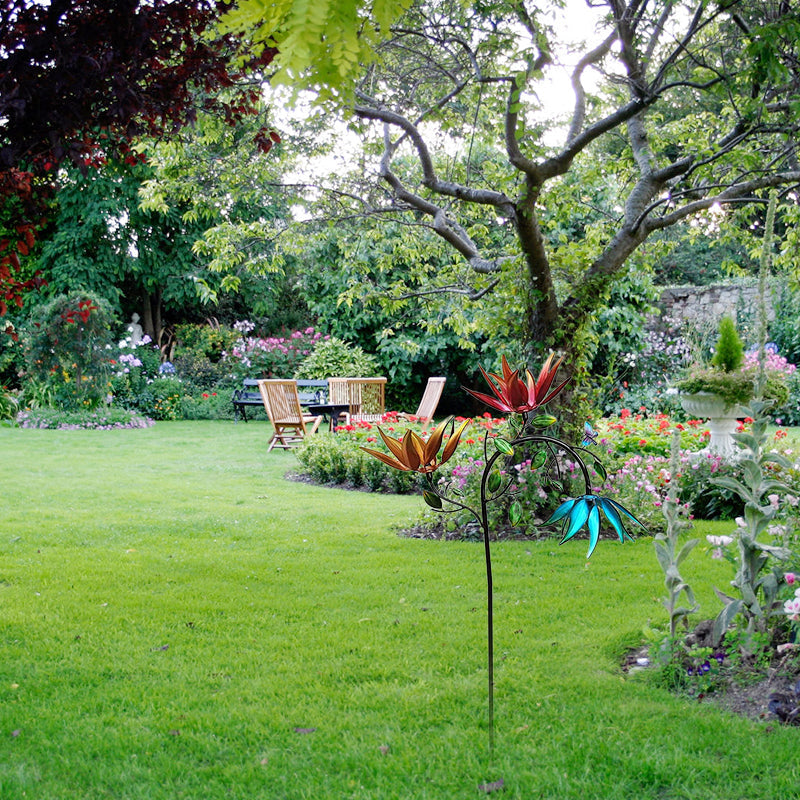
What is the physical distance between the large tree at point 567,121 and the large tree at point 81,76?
1499mm

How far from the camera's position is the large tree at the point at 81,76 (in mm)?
2881

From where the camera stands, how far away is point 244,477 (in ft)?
27.3

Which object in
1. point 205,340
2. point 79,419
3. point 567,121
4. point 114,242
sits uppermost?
A: point 114,242

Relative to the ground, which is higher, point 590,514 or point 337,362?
point 337,362

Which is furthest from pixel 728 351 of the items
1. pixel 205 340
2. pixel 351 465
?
pixel 205 340

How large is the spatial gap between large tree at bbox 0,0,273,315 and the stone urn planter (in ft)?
15.7

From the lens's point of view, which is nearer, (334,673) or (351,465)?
(334,673)

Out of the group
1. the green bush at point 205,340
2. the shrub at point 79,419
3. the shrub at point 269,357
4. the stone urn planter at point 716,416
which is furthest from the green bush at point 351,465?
the green bush at point 205,340

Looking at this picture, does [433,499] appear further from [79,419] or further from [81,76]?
[79,419]

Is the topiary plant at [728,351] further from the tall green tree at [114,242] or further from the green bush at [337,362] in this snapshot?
the tall green tree at [114,242]

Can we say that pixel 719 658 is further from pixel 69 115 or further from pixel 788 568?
pixel 69 115

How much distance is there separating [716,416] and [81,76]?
575cm

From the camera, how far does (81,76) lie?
2889 mm

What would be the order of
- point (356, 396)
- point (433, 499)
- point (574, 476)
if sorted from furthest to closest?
point (356, 396) < point (574, 476) < point (433, 499)
